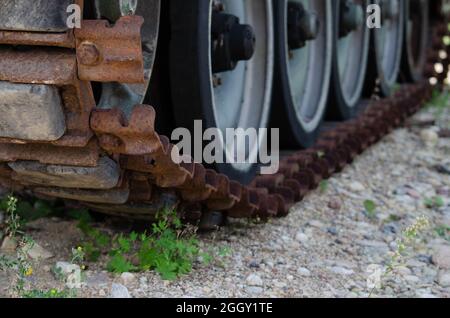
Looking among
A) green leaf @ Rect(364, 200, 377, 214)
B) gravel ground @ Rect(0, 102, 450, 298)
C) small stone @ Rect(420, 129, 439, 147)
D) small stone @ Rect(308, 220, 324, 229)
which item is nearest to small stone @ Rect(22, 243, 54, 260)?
gravel ground @ Rect(0, 102, 450, 298)

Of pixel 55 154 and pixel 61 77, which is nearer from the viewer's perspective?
pixel 61 77

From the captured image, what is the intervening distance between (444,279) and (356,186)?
48.1 inches

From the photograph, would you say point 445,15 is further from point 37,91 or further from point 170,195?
point 37,91

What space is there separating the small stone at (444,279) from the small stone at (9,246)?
1273 millimetres

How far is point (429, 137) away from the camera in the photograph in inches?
212

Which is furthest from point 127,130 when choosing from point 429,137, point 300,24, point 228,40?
point 429,137

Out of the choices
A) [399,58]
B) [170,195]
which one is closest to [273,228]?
[170,195]

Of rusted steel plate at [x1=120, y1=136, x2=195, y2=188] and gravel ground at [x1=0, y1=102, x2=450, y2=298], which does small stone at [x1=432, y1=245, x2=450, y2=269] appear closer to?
gravel ground at [x1=0, y1=102, x2=450, y2=298]

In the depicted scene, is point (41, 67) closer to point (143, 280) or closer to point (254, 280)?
point (143, 280)

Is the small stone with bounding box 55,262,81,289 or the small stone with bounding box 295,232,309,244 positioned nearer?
the small stone with bounding box 55,262,81,289

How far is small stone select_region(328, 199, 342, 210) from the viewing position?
151 inches

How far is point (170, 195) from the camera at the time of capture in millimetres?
2936

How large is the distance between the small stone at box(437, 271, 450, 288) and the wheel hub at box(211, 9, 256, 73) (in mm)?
927
